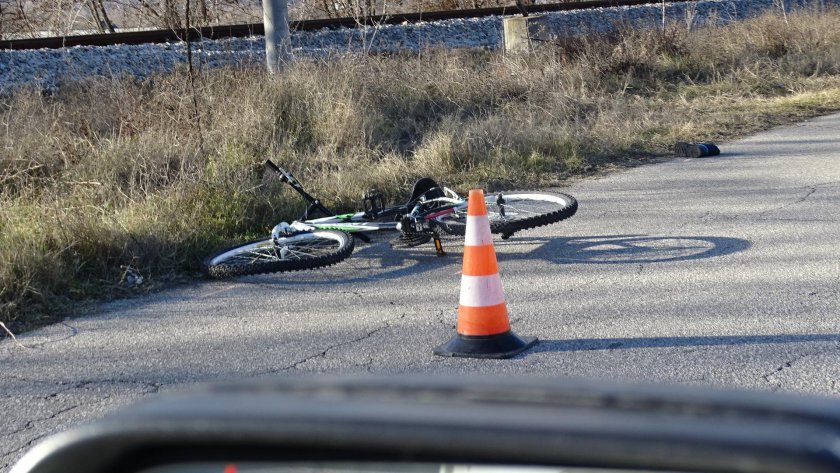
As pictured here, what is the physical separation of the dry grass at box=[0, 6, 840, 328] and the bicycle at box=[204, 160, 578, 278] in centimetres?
55

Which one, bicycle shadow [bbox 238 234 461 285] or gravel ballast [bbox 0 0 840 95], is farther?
gravel ballast [bbox 0 0 840 95]

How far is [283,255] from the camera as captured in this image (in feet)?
23.8

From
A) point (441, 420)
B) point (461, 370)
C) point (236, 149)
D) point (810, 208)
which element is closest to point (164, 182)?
point (236, 149)

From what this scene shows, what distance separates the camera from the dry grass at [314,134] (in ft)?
24.3

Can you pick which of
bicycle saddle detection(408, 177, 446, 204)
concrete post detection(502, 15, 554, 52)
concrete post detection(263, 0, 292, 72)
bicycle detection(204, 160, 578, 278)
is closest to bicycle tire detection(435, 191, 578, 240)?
bicycle detection(204, 160, 578, 278)

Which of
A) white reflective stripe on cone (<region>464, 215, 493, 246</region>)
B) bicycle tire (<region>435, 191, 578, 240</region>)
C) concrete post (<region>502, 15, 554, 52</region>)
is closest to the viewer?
white reflective stripe on cone (<region>464, 215, 493, 246</region>)

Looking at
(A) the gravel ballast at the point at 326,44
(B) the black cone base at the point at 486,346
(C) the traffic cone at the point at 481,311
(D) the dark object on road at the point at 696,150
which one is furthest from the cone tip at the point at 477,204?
(A) the gravel ballast at the point at 326,44

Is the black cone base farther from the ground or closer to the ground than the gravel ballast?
closer to the ground

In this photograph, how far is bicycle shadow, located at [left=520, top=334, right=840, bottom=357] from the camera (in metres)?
5.09

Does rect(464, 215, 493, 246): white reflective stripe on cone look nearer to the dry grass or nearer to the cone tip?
the cone tip

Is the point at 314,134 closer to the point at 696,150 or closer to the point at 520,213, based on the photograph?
the point at 696,150

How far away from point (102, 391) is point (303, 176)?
513cm

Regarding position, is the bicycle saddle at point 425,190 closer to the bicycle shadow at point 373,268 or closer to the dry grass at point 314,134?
the bicycle shadow at point 373,268

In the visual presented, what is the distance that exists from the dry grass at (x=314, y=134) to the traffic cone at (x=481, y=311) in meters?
2.75
